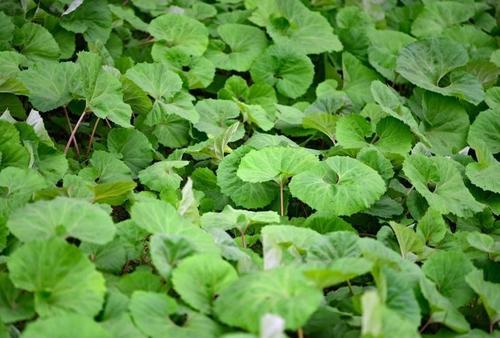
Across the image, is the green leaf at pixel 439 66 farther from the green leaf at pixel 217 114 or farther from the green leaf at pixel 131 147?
the green leaf at pixel 131 147

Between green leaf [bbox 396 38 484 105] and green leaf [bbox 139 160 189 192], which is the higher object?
green leaf [bbox 396 38 484 105]

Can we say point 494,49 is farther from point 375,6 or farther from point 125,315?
point 125,315

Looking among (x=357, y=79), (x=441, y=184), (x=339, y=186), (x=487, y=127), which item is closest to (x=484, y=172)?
(x=441, y=184)

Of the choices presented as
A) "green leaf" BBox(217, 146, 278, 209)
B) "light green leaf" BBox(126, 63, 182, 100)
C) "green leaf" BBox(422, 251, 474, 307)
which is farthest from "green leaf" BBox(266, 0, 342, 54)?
"green leaf" BBox(422, 251, 474, 307)

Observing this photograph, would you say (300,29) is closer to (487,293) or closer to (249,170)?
(249,170)

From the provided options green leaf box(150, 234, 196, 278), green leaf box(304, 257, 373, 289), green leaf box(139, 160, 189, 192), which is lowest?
green leaf box(139, 160, 189, 192)

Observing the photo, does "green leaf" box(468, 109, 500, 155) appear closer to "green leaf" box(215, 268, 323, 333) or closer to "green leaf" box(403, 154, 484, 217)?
"green leaf" box(403, 154, 484, 217)
